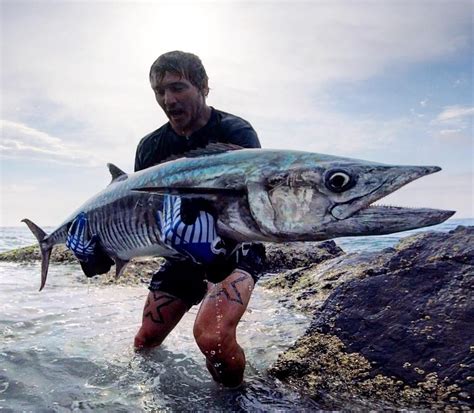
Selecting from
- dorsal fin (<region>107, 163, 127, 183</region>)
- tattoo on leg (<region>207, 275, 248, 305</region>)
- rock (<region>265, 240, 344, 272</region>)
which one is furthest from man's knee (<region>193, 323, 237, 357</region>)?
rock (<region>265, 240, 344, 272</region>)

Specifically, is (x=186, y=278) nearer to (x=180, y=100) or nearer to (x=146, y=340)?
(x=146, y=340)

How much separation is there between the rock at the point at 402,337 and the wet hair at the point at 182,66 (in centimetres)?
208

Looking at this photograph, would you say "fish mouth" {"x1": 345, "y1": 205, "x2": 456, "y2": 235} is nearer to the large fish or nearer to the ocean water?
the large fish

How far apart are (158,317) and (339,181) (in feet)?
7.55

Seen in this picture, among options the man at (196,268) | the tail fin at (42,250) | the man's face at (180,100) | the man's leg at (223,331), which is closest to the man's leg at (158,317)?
the man at (196,268)

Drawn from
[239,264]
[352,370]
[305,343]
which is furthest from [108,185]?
[352,370]

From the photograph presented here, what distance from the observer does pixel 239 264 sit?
343cm

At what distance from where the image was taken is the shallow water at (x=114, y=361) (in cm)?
283

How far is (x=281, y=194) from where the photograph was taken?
91.5 inches

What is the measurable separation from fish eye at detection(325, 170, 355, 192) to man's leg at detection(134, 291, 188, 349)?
83.4 inches

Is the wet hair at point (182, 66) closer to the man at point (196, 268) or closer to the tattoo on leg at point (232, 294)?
the man at point (196, 268)

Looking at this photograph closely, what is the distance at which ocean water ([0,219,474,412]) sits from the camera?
9.24ft

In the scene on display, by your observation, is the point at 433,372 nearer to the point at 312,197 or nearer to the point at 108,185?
the point at 312,197

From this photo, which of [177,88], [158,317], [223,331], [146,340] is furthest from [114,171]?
[223,331]
